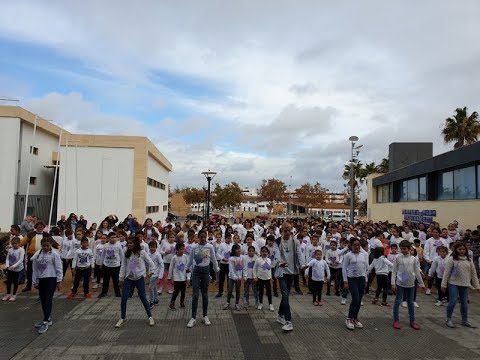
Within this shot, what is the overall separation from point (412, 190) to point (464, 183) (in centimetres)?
686

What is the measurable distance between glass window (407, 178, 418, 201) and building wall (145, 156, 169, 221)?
1621cm

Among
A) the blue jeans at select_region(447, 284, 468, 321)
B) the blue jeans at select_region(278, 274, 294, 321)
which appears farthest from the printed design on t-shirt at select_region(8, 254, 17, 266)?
the blue jeans at select_region(447, 284, 468, 321)

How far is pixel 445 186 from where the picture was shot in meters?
19.8

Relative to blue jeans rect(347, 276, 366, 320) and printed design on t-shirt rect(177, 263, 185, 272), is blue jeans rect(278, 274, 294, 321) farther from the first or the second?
printed design on t-shirt rect(177, 263, 185, 272)

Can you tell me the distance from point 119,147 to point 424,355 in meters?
21.2

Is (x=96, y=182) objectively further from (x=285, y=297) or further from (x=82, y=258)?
(x=285, y=297)

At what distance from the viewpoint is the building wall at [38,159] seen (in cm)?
2200

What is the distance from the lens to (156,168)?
31.2 metres

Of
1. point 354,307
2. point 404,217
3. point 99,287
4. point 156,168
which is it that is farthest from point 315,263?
point 156,168

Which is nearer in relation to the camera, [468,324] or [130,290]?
[130,290]

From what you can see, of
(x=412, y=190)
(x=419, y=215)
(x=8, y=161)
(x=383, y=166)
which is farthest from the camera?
(x=383, y=166)

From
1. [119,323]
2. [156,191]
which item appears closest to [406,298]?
[119,323]

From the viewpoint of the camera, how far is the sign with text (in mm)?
20039

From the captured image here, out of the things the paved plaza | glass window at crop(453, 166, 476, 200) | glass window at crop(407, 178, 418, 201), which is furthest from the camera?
glass window at crop(407, 178, 418, 201)
